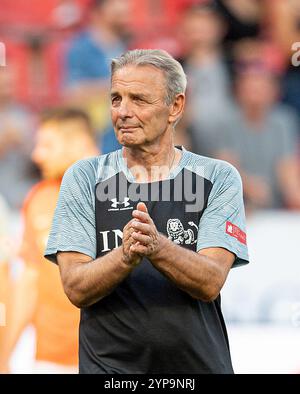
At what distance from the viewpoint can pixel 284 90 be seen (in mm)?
7426

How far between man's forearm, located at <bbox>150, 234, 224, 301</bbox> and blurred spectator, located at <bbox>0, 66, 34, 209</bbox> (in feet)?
13.5

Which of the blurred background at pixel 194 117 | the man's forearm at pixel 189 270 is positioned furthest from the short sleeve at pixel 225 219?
the blurred background at pixel 194 117

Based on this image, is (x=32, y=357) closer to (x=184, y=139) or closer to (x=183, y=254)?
(x=184, y=139)

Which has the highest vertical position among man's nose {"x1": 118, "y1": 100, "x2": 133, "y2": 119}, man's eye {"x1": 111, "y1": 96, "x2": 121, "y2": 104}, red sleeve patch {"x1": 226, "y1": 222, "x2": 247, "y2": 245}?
man's eye {"x1": 111, "y1": 96, "x2": 121, "y2": 104}

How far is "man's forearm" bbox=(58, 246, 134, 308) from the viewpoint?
3.04 m

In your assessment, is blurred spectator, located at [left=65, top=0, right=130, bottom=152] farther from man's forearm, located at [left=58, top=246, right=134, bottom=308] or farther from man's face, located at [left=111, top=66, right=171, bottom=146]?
man's forearm, located at [left=58, top=246, right=134, bottom=308]

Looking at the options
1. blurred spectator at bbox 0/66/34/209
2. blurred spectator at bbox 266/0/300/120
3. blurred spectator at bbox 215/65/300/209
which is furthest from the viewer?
blurred spectator at bbox 266/0/300/120

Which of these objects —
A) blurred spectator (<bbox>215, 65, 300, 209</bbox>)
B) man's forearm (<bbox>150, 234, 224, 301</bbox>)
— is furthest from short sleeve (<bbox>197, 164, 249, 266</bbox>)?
blurred spectator (<bbox>215, 65, 300, 209</bbox>)

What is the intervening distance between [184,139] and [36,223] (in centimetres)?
157

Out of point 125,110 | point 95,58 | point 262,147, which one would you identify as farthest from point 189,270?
point 95,58

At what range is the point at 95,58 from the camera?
7.36 metres

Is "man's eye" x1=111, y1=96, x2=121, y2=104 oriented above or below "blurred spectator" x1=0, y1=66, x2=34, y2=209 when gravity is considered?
below

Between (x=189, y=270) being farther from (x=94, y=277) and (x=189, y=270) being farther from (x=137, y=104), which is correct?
(x=137, y=104)
